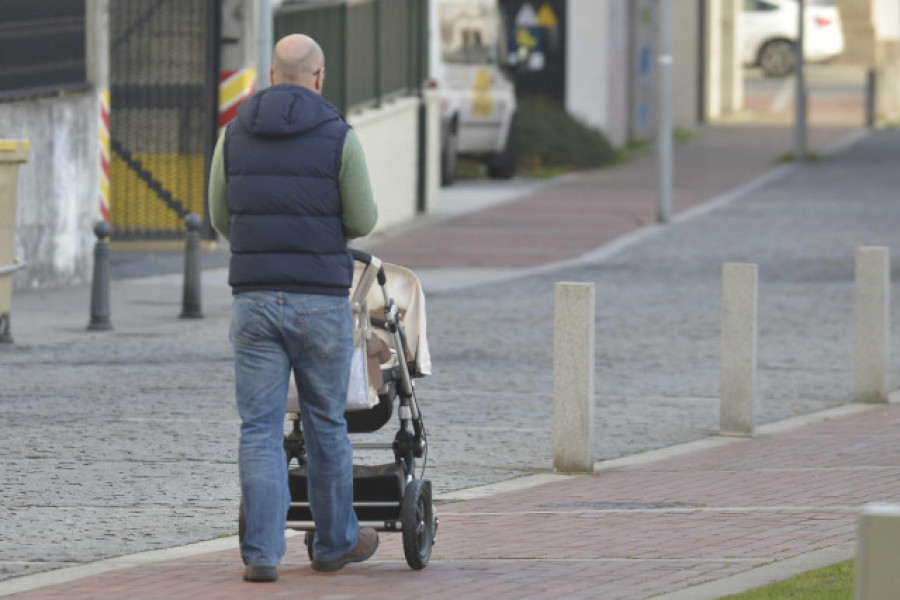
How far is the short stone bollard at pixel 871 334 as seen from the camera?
12336 millimetres

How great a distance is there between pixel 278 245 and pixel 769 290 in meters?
12.7

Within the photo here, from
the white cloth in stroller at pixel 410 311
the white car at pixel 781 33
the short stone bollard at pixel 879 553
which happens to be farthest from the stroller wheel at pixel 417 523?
the white car at pixel 781 33

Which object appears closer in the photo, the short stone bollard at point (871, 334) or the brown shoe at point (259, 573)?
the brown shoe at point (259, 573)

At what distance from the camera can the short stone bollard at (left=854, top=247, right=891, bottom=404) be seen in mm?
12336

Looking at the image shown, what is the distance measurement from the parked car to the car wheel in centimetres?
2539

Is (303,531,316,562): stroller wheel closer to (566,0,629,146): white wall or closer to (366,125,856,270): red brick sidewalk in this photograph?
(366,125,856,270): red brick sidewalk

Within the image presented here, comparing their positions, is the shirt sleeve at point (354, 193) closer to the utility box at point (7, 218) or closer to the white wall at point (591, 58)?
the utility box at point (7, 218)

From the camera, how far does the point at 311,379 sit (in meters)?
6.71

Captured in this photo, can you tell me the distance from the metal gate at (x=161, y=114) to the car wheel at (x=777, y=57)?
36.9m

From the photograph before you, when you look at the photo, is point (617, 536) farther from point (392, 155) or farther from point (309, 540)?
point (392, 155)

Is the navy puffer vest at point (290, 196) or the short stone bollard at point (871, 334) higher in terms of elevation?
the navy puffer vest at point (290, 196)

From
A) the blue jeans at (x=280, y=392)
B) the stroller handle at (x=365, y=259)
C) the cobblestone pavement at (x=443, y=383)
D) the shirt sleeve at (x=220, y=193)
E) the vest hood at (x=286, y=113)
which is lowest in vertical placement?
the cobblestone pavement at (x=443, y=383)

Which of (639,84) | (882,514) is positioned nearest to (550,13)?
(639,84)

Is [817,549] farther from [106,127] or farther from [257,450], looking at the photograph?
[106,127]
